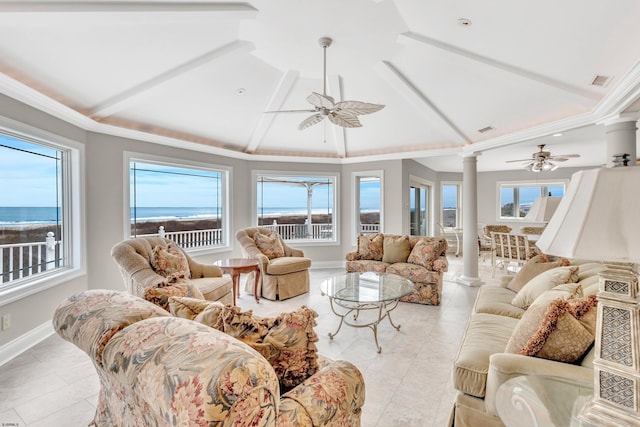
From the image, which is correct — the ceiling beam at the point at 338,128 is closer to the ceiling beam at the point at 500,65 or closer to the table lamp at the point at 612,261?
the ceiling beam at the point at 500,65

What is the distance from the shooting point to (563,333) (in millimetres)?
1518

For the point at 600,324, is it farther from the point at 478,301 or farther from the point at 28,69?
the point at 28,69

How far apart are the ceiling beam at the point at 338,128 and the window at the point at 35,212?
338cm

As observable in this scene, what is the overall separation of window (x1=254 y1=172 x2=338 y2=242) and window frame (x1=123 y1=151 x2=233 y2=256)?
79 centimetres

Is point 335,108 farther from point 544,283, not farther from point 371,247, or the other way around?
point 371,247

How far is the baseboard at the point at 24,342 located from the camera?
2.72m

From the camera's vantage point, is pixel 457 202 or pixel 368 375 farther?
pixel 457 202

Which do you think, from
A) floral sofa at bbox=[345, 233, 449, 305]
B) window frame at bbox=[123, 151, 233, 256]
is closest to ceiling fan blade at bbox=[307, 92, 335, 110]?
floral sofa at bbox=[345, 233, 449, 305]

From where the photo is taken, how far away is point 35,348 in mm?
2969

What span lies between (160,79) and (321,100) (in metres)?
2.09

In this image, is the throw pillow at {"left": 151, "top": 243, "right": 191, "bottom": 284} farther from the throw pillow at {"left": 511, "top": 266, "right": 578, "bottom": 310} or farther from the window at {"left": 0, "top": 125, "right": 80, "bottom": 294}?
the throw pillow at {"left": 511, "top": 266, "right": 578, "bottom": 310}

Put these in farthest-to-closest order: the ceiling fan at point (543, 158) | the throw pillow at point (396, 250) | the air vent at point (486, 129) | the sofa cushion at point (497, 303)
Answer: the ceiling fan at point (543, 158) → the throw pillow at point (396, 250) → the air vent at point (486, 129) → the sofa cushion at point (497, 303)

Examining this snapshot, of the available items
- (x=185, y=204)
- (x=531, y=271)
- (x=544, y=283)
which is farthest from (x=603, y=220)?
(x=185, y=204)

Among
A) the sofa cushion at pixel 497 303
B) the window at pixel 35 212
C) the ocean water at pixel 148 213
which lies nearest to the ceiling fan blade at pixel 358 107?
the sofa cushion at pixel 497 303
